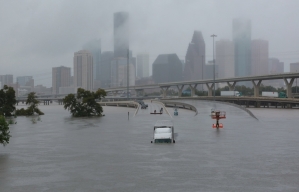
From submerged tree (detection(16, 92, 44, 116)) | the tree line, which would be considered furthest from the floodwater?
submerged tree (detection(16, 92, 44, 116))

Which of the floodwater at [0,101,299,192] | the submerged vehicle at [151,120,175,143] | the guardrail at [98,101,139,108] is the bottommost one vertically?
the floodwater at [0,101,299,192]

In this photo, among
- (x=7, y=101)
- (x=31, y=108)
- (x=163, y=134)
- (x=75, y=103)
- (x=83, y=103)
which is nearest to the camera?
(x=163, y=134)

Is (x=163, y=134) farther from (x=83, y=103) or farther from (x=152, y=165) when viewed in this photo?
(x=83, y=103)

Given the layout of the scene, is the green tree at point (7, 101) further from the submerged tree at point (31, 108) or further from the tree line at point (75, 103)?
the submerged tree at point (31, 108)

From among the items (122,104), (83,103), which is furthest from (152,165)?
(122,104)

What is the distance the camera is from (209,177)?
17141 millimetres

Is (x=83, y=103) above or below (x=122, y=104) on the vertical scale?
above

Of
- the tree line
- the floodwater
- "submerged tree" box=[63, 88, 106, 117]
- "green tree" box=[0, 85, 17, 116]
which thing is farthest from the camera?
"submerged tree" box=[63, 88, 106, 117]

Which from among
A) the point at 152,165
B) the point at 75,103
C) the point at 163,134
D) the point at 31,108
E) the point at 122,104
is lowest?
the point at 152,165

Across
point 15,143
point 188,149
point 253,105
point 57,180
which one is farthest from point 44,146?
point 253,105

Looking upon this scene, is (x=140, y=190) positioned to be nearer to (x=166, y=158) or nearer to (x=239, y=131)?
(x=166, y=158)

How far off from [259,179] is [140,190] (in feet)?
17.0

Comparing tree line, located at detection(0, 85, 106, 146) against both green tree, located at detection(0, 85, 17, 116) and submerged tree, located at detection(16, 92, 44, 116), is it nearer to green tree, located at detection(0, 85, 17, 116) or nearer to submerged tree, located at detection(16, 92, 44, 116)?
green tree, located at detection(0, 85, 17, 116)

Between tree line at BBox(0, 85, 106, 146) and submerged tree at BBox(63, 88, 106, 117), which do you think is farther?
submerged tree at BBox(63, 88, 106, 117)
